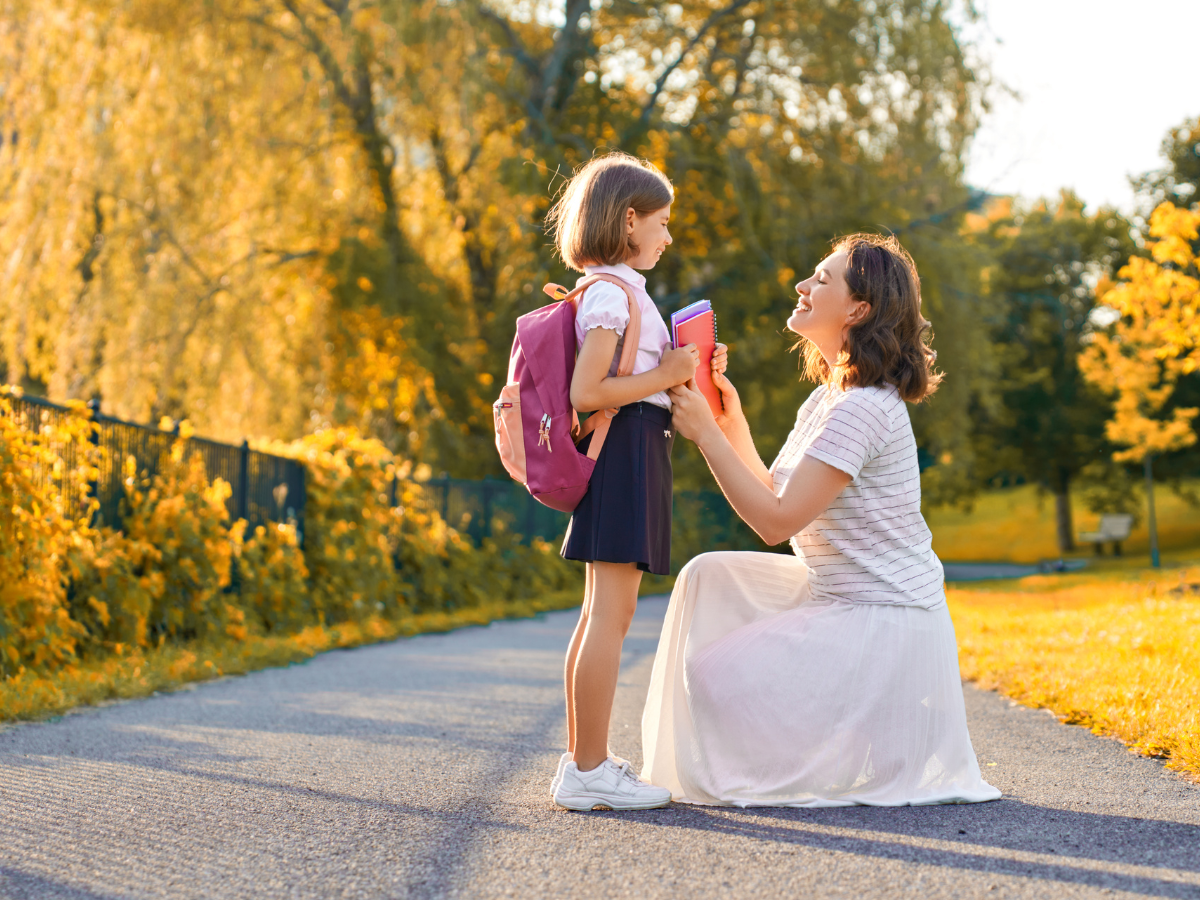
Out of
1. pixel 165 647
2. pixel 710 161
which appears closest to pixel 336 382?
pixel 710 161

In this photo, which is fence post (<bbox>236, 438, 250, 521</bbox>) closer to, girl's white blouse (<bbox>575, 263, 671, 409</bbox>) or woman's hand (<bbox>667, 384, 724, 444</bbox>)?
girl's white blouse (<bbox>575, 263, 671, 409</bbox>)

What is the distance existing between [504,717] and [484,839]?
2257 mm

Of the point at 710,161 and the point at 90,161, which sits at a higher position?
the point at 710,161

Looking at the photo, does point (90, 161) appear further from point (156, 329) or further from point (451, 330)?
point (451, 330)

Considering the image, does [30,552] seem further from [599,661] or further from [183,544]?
[599,661]

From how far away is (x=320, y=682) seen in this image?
20.2 ft

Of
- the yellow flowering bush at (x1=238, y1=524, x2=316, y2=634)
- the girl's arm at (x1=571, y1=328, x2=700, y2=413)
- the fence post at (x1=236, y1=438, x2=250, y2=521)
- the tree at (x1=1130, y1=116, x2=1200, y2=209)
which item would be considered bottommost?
the yellow flowering bush at (x1=238, y1=524, x2=316, y2=634)

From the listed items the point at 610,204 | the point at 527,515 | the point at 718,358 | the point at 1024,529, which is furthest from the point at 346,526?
the point at 1024,529

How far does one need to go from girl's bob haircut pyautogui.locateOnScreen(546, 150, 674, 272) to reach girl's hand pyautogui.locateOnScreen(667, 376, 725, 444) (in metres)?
0.39

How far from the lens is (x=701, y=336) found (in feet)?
10.1

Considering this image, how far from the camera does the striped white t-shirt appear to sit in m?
3.03

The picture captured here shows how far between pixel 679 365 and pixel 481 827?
4.03 ft

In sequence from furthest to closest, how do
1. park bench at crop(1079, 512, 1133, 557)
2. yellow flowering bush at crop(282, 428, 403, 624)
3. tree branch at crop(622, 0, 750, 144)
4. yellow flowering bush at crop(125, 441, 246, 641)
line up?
park bench at crop(1079, 512, 1133, 557) → tree branch at crop(622, 0, 750, 144) → yellow flowering bush at crop(282, 428, 403, 624) → yellow flowering bush at crop(125, 441, 246, 641)

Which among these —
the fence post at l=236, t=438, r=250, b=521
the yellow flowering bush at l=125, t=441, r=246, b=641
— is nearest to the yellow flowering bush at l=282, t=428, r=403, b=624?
the fence post at l=236, t=438, r=250, b=521
